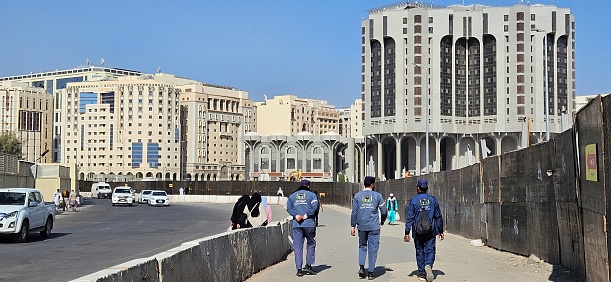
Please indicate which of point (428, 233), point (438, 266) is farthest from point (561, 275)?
point (438, 266)

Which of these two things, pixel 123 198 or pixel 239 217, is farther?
pixel 123 198

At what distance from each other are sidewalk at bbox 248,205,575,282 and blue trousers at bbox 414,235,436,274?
1.10 feet

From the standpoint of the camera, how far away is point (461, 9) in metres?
136

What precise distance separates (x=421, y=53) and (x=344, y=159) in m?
55.7

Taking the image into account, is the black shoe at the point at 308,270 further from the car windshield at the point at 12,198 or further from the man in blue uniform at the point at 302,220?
the car windshield at the point at 12,198

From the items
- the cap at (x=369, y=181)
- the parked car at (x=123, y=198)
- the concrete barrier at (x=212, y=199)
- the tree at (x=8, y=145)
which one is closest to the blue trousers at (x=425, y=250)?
the cap at (x=369, y=181)

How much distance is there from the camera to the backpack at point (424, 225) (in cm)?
1281

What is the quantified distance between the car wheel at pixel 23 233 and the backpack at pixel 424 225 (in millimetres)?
14975

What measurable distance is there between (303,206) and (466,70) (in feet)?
421

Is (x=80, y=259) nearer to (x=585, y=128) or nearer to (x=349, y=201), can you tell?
(x=585, y=128)

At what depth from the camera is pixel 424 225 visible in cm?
1283

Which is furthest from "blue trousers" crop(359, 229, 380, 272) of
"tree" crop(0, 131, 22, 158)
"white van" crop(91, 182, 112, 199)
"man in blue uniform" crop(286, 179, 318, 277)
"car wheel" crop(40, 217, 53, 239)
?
"white van" crop(91, 182, 112, 199)

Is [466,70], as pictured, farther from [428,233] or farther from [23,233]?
[428,233]

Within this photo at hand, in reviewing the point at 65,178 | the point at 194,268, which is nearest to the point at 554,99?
the point at 65,178
